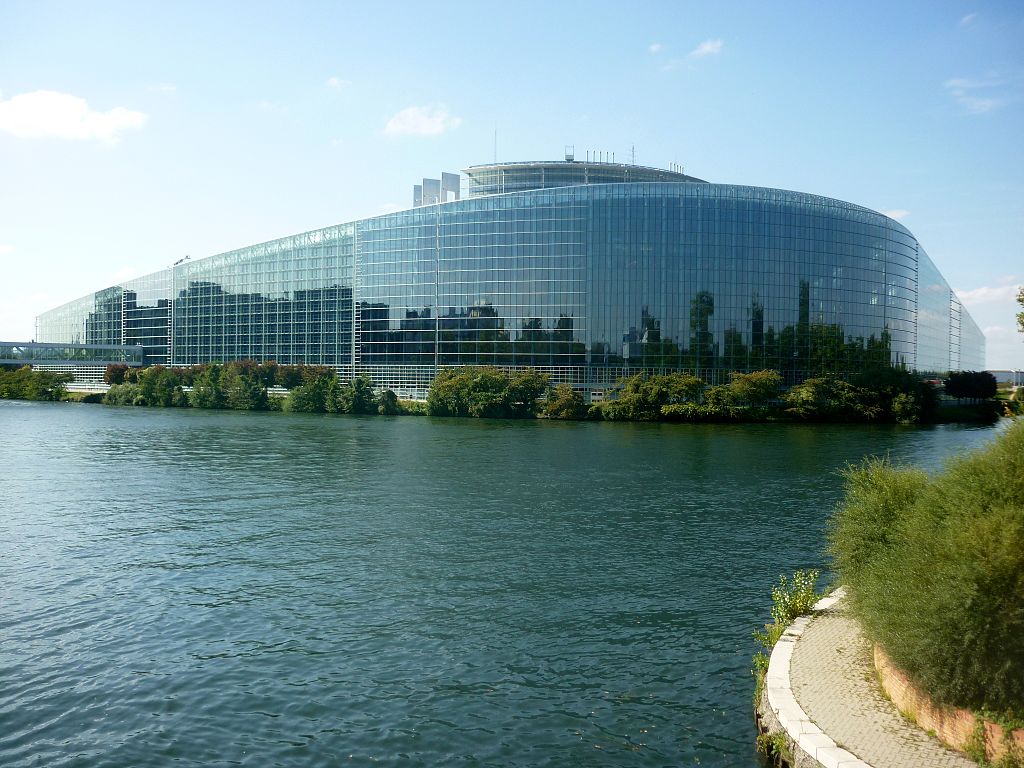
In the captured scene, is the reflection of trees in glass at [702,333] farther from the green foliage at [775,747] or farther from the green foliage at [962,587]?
the green foliage at [775,747]

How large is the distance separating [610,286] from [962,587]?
4615 inches

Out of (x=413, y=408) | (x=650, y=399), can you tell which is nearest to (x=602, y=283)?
(x=650, y=399)

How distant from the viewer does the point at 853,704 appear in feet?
52.1

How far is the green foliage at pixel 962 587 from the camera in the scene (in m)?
13.9

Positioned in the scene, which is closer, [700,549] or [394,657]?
[394,657]

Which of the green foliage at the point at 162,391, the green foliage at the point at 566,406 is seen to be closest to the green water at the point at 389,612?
the green foliage at the point at 566,406

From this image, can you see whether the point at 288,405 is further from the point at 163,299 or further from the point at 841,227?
the point at 841,227

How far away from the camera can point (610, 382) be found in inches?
5020

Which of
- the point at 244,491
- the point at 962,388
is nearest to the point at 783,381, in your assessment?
the point at 962,388

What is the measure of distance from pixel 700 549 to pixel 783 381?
105 m

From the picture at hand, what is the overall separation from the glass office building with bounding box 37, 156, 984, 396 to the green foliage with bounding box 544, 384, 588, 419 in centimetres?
1335

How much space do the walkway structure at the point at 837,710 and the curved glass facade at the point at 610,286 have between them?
359ft

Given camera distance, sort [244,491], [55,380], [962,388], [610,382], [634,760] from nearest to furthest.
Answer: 1. [634,760]
2. [244,491]
3. [610,382]
4. [962,388]
5. [55,380]

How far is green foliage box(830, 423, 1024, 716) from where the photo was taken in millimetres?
13875
